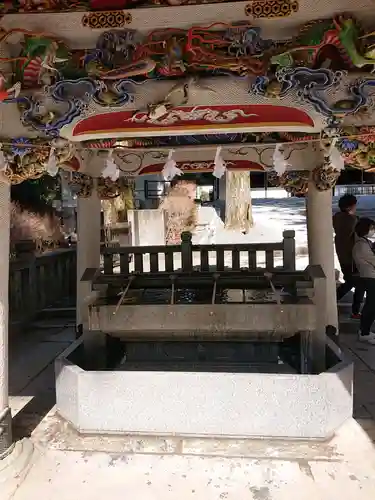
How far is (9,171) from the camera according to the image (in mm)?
3590

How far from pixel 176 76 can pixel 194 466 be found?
115 inches

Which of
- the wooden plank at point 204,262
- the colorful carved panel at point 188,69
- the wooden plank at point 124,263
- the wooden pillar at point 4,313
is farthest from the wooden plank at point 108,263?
the colorful carved panel at point 188,69

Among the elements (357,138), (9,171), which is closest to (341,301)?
(357,138)

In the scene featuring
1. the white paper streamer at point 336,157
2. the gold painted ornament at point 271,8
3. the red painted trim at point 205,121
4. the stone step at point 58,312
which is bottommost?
the stone step at point 58,312

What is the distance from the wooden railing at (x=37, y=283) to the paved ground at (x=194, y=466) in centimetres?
314

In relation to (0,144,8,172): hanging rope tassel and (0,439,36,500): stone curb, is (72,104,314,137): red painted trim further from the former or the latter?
(0,439,36,500): stone curb

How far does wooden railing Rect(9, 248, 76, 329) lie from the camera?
7.38 m

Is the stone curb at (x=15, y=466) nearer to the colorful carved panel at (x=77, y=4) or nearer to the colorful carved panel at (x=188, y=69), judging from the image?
the colorful carved panel at (x=188, y=69)

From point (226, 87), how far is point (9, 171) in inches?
69.4

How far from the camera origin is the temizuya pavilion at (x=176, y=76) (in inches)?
125

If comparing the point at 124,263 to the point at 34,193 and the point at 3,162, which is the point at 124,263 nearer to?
the point at 3,162

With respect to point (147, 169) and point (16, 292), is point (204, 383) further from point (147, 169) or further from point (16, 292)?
point (16, 292)

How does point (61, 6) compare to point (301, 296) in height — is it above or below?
above

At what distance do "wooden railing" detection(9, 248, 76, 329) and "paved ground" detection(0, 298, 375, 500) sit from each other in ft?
10.3
